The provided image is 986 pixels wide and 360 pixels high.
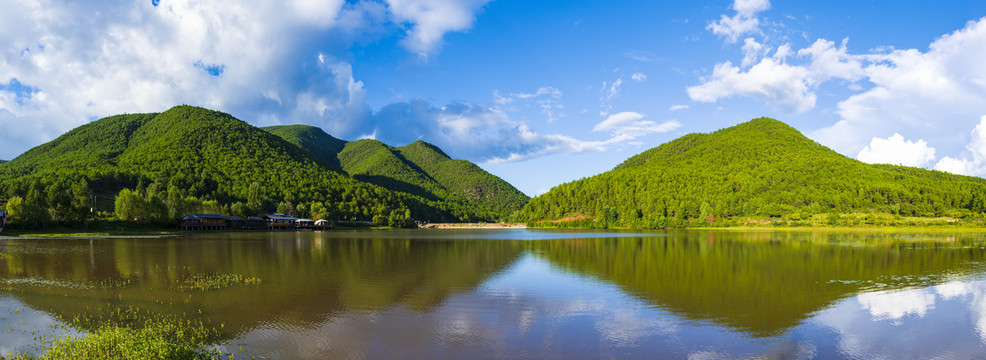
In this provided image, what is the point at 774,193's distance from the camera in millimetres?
154625

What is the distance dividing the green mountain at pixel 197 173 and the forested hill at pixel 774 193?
8225cm

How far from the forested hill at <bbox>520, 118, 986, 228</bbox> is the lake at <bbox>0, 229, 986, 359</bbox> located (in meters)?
125

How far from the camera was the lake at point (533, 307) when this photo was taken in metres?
13.4

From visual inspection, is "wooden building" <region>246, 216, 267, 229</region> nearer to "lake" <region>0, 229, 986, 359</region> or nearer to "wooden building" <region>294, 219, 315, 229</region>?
"wooden building" <region>294, 219, 315, 229</region>

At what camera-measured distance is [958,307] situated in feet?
63.8

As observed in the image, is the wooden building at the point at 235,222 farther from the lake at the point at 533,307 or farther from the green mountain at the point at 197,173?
the lake at the point at 533,307

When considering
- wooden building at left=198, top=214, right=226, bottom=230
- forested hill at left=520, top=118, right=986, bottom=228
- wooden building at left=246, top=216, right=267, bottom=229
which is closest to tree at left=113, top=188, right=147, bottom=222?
wooden building at left=198, top=214, right=226, bottom=230

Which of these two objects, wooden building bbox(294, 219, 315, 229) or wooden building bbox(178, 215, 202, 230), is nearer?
wooden building bbox(178, 215, 202, 230)

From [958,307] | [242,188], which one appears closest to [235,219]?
[242,188]

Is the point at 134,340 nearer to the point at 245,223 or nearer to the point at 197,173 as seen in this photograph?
the point at 245,223

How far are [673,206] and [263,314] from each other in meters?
161

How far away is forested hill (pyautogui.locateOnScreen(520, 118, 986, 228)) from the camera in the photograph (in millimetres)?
136625

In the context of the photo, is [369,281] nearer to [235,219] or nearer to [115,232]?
[115,232]

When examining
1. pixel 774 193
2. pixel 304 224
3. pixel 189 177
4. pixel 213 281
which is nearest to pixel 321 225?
pixel 304 224
